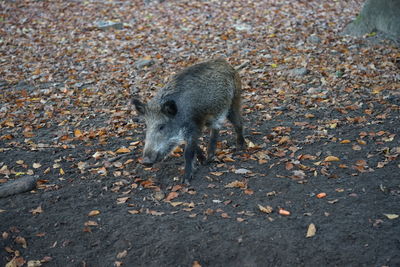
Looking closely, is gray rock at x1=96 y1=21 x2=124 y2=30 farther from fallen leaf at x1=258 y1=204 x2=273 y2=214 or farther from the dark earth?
fallen leaf at x1=258 y1=204 x2=273 y2=214

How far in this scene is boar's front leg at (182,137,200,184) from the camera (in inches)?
197

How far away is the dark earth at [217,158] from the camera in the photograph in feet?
12.9

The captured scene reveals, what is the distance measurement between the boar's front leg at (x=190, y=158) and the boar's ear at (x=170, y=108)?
0.43 meters

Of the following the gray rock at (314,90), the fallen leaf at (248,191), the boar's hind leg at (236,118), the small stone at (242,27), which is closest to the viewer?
the fallen leaf at (248,191)

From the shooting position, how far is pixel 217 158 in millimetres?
5551

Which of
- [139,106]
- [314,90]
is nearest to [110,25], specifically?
[314,90]

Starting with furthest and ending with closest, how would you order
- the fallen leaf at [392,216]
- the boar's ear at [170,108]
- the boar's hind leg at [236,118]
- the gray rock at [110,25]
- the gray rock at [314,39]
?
the gray rock at [110,25]
the gray rock at [314,39]
the boar's hind leg at [236,118]
the boar's ear at [170,108]
the fallen leaf at [392,216]

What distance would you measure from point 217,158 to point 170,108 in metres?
1.12

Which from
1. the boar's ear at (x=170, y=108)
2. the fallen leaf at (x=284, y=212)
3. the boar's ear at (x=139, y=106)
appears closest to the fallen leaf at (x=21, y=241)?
the boar's ear at (x=139, y=106)

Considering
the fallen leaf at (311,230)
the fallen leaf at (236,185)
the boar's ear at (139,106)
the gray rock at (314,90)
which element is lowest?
the fallen leaf at (236,185)

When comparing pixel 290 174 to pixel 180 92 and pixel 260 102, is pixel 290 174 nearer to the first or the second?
pixel 180 92

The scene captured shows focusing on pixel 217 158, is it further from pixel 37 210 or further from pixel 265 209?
pixel 37 210

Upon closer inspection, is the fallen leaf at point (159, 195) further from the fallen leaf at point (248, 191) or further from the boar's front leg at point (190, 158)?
the fallen leaf at point (248, 191)

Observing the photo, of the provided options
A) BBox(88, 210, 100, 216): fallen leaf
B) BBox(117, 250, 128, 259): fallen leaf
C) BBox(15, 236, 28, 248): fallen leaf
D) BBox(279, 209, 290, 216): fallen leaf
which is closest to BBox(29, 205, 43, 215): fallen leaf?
BBox(15, 236, 28, 248): fallen leaf
